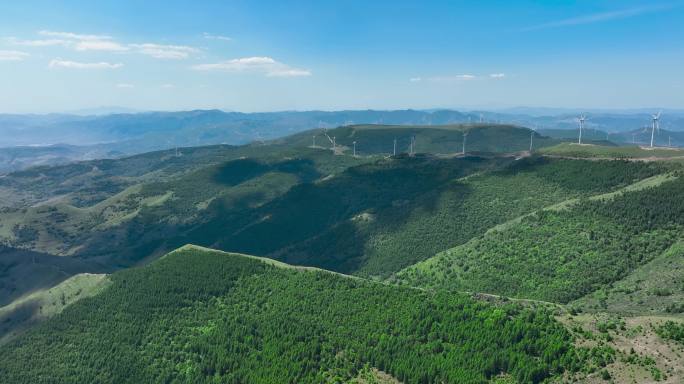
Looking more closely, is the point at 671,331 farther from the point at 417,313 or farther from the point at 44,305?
the point at 44,305

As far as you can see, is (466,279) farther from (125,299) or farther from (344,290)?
(125,299)

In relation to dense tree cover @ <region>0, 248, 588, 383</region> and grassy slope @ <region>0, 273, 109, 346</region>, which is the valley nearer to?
dense tree cover @ <region>0, 248, 588, 383</region>

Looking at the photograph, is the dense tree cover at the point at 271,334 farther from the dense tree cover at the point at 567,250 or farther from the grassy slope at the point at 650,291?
the dense tree cover at the point at 567,250

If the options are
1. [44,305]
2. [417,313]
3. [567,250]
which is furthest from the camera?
[44,305]

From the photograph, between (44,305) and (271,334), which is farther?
(44,305)

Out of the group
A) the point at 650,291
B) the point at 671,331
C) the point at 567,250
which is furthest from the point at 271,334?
the point at 567,250

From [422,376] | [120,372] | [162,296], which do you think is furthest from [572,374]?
[162,296]
